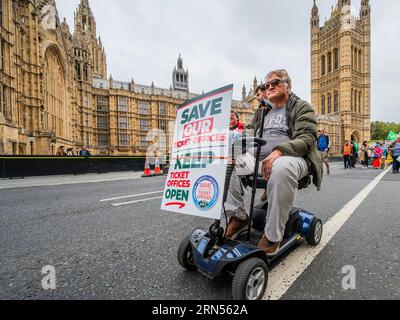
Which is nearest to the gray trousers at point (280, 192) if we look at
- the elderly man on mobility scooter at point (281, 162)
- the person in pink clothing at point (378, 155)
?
the elderly man on mobility scooter at point (281, 162)

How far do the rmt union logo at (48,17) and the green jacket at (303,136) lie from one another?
31.8 metres

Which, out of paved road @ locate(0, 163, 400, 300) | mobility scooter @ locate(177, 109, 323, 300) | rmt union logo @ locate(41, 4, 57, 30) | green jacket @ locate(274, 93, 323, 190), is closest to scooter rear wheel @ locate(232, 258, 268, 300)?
mobility scooter @ locate(177, 109, 323, 300)

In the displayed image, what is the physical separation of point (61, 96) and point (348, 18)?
7851cm

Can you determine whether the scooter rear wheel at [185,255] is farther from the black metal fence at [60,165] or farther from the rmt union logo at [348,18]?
the rmt union logo at [348,18]

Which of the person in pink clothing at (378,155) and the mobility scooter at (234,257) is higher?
the person in pink clothing at (378,155)

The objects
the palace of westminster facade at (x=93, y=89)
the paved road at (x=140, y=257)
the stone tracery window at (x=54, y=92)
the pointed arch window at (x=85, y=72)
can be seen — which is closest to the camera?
the paved road at (x=140, y=257)

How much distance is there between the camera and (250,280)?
1.24m

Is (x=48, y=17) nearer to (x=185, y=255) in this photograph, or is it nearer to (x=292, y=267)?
(x=185, y=255)

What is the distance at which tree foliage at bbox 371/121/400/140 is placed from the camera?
3199 inches

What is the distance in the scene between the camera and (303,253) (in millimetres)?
1842

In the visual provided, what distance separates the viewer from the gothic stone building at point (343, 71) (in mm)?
61750

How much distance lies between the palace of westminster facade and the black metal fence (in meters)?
6.98
